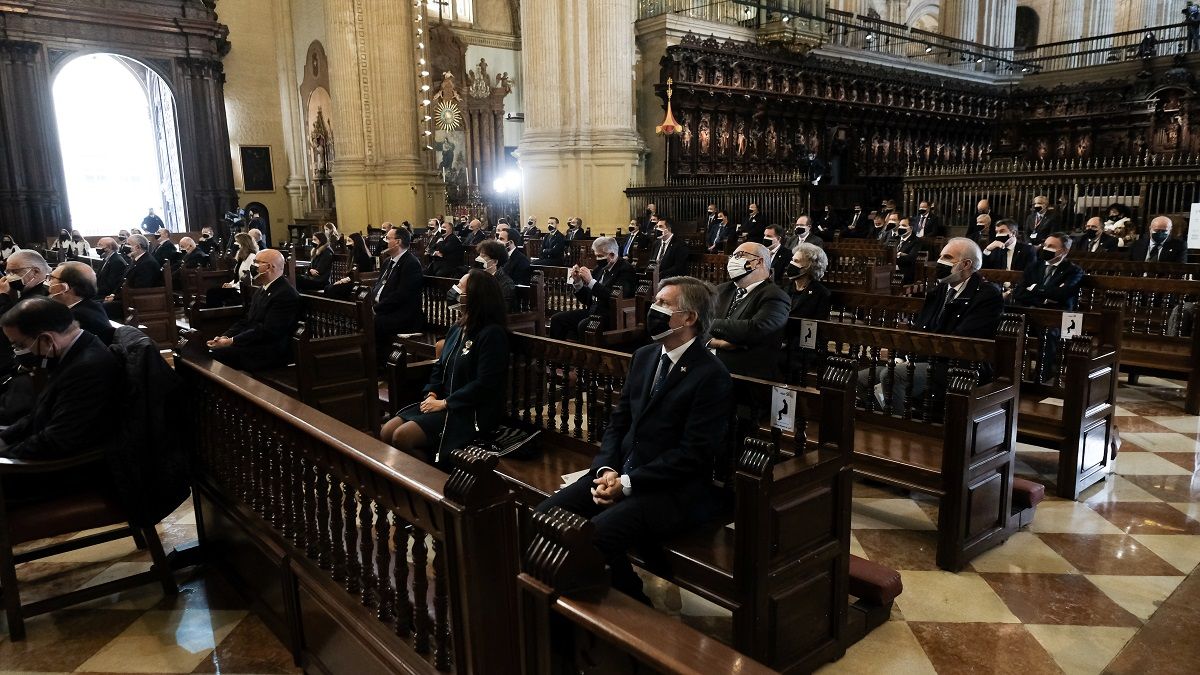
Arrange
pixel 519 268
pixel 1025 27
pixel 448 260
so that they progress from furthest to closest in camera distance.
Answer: pixel 1025 27, pixel 448 260, pixel 519 268

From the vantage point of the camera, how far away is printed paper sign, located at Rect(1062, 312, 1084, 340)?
462 cm

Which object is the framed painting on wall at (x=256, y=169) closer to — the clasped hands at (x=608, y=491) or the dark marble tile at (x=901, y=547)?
the dark marble tile at (x=901, y=547)

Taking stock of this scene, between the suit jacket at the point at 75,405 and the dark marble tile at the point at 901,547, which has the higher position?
the suit jacket at the point at 75,405

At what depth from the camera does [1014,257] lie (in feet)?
27.5

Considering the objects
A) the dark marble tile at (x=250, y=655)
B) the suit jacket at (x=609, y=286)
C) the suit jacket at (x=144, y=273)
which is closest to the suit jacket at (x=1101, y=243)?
the suit jacket at (x=609, y=286)

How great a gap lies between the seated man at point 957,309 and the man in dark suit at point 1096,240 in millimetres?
6133

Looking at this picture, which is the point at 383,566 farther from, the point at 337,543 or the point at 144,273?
the point at 144,273

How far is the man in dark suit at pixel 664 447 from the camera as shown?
281 centimetres

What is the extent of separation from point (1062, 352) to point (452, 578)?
14.9 feet

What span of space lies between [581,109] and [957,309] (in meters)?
11.9

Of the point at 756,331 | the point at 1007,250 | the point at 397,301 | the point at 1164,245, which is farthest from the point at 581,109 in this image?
the point at 756,331

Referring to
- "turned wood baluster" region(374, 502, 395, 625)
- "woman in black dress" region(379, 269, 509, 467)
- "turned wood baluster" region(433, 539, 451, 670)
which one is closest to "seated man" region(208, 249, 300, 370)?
"woman in black dress" region(379, 269, 509, 467)

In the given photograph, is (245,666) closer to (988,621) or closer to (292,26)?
(988,621)

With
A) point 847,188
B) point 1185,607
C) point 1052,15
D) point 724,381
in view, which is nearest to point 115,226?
point 847,188
